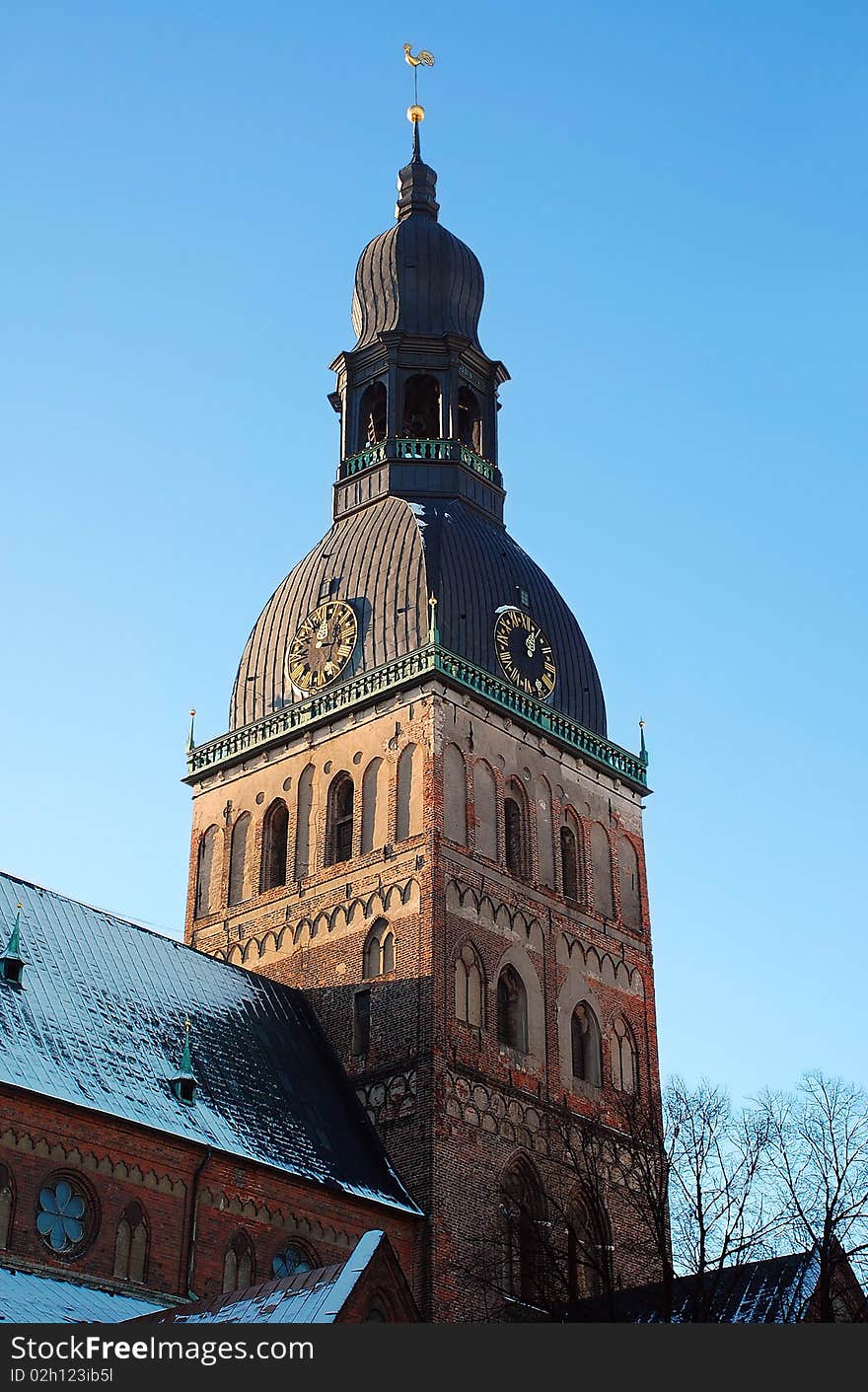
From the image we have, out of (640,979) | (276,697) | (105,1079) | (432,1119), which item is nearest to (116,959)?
(105,1079)

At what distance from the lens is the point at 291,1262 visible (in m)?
36.5

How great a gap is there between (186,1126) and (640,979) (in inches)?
580

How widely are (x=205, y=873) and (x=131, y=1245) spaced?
48.7ft

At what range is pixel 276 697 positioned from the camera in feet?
158

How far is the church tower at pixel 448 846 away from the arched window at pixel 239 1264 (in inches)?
162

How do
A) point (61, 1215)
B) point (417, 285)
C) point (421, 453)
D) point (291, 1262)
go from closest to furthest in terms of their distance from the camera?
point (61, 1215), point (291, 1262), point (421, 453), point (417, 285)

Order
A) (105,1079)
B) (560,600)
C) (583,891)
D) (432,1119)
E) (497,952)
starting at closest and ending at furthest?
(105,1079), (432,1119), (497,952), (583,891), (560,600)

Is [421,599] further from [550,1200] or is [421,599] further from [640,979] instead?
[550,1200]

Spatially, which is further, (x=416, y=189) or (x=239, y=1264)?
(x=416, y=189)

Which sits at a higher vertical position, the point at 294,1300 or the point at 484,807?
the point at 484,807

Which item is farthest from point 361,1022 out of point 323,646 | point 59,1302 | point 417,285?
point 417,285

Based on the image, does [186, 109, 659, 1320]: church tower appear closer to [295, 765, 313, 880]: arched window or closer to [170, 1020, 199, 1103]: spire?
[295, 765, 313, 880]: arched window

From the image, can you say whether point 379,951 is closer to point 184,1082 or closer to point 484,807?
point 484,807

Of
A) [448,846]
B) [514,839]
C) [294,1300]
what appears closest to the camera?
[294,1300]
